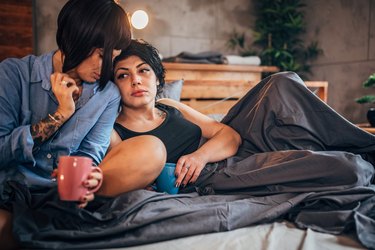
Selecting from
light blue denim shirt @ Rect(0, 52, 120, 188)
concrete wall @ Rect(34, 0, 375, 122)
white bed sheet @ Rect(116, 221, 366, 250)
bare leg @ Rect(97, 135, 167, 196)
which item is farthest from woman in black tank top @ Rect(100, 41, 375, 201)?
concrete wall @ Rect(34, 0, 375, 122)

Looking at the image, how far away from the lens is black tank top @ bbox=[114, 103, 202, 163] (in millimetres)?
1403

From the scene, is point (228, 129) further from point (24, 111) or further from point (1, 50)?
point (1, 50)

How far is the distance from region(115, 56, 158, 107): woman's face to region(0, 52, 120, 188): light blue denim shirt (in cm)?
11

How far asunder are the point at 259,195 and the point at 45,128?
0.74 metres

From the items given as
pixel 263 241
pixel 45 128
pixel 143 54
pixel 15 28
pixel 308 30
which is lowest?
pixel 263 241

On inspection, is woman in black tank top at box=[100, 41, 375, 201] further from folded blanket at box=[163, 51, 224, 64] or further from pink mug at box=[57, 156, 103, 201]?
folded blanket at box=[163, 51, 224, 64]

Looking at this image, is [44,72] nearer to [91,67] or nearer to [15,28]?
[91,67]

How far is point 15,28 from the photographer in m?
2.69

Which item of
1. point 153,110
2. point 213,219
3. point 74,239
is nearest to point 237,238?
point 213,219

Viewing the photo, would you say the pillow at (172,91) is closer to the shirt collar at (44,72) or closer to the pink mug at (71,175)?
the shirt collar at (44,72)

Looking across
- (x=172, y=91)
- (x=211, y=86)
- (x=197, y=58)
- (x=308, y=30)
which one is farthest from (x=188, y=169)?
(x=308, y=30)

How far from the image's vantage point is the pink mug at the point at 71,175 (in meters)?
0.77

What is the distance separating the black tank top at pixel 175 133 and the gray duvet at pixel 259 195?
0.45ft

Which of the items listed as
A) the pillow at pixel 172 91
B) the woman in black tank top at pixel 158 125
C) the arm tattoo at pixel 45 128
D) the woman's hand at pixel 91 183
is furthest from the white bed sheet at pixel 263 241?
the pillow at pixel 172 91
